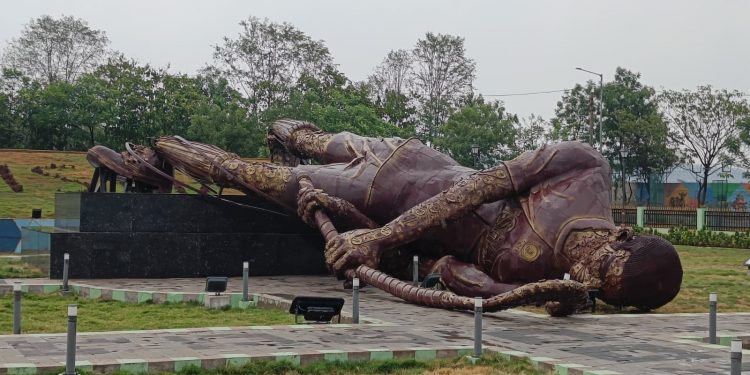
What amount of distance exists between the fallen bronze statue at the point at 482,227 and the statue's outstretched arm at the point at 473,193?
0.7 inches

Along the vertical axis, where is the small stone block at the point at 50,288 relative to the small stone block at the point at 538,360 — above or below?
below

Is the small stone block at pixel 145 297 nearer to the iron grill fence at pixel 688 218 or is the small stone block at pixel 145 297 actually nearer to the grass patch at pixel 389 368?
the grass patch at pixel 389 368

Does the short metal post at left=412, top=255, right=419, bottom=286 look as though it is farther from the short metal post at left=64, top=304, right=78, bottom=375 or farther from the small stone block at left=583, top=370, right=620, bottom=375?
the short metal post at left=64, top=304, right=78, bottom=375

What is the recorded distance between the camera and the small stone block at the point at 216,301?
15242 mm

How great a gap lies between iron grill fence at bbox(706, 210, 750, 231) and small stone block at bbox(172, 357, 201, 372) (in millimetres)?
33532

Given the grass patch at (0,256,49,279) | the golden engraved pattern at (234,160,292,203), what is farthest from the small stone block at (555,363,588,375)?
the grass patch at (0,256,49,279)

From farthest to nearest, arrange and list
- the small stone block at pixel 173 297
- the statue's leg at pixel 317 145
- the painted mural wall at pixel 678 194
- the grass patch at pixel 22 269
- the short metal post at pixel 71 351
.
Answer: the painted mural wall at pixel 678 194, the grass patch at pixel 22 269, the statue's leg at pixel 317 145, the small stone block at pixel 173 297, the short metal post at pixel 71 351

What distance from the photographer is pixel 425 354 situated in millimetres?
9977

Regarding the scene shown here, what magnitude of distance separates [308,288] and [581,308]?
5919 mm

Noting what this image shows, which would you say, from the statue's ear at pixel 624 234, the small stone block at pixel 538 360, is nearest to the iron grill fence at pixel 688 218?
the statue's ear at pixel 624 234

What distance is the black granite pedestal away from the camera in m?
18.9

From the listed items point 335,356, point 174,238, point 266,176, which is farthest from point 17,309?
point 266,176

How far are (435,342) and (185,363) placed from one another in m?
3.22

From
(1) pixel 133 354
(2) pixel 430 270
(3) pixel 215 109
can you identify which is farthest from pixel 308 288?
(3) pixel 215 109
